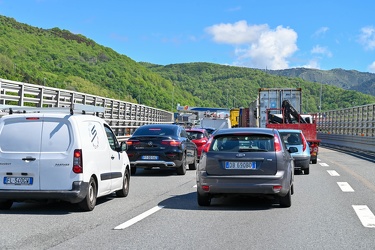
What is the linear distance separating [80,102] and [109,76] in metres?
120

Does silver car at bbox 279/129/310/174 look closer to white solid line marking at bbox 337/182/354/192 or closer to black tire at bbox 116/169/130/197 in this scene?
white solid line marking at bbox 337/182/354/192

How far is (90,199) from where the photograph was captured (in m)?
10.5

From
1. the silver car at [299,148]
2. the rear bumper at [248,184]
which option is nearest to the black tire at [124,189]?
the rear bumper at [248,184]

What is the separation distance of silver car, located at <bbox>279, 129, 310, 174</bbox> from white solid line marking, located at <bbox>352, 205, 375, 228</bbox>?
7.92m

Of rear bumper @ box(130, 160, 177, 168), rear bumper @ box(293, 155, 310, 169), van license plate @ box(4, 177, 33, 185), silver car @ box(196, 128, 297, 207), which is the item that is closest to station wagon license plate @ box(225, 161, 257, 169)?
silver car @ box(196, 128, 297, 207)

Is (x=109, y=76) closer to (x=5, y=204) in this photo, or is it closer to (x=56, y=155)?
(x=5, y=204)

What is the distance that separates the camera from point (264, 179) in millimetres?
10906

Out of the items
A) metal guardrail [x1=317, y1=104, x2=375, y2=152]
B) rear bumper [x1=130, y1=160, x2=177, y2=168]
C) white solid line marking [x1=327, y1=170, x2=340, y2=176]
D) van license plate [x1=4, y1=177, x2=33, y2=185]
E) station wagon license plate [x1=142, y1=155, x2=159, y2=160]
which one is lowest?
white solid line marking [x1=327, y1=170, x2=340, y2=176]

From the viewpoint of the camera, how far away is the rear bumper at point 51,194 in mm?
10031

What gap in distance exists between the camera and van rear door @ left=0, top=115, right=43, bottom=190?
401 inches

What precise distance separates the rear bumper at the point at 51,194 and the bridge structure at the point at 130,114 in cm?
821

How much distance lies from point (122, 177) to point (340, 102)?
141998 millimetres

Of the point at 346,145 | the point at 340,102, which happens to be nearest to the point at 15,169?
the point at 346,145

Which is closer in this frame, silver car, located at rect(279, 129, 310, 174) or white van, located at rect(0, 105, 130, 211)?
white van, located at rect(0, 105, 130, 211)
